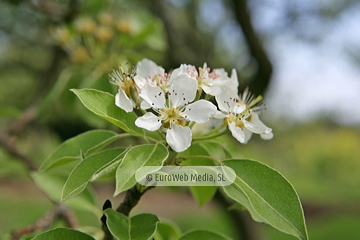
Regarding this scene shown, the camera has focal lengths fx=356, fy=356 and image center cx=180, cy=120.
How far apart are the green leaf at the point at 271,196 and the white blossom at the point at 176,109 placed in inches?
4.7

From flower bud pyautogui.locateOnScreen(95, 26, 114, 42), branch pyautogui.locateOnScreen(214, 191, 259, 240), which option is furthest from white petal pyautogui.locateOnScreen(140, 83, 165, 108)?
branch pyautogui.locateOnScreen(214, 191, 259, 240)

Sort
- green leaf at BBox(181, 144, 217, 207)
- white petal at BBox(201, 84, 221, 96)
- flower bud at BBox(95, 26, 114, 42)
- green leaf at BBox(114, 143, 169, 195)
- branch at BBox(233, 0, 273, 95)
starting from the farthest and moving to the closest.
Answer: branch at BBox(233, 0, 273, 95) < flower bud at BBox(95, 26, 114, 42) < green leaf at BBox(181, 144, 217, 207) < white petal at BBox(201, 84, 221, 96) < green leaf at BBox(114, 143, 169, 195)

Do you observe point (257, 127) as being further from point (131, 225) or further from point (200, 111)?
point (131, 225)

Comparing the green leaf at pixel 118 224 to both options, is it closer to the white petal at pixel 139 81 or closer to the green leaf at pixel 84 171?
the green leaf at pixel 84 171

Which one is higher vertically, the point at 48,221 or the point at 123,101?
the point at 123,101

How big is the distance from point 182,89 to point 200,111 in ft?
0.22

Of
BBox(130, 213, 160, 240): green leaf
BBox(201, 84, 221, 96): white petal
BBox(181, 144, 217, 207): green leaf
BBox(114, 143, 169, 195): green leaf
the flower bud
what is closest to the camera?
BBox(114, 143, 169, 195): green leaf

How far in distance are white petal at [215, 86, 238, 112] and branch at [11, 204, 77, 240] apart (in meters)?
0.74

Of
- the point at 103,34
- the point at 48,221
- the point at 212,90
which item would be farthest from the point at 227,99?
the point at 103,34

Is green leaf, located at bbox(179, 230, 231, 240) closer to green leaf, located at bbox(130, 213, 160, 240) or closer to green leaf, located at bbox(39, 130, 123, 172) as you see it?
green leaf, located at bbox(130, 213, 160, 240)

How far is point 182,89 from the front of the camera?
30.8 inches

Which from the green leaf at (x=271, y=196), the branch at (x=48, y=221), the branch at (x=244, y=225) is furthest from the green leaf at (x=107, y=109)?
the branch at (x=244, y=225)

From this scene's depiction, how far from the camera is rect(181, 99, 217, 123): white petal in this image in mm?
750

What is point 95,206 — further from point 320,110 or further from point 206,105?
point 320,110
